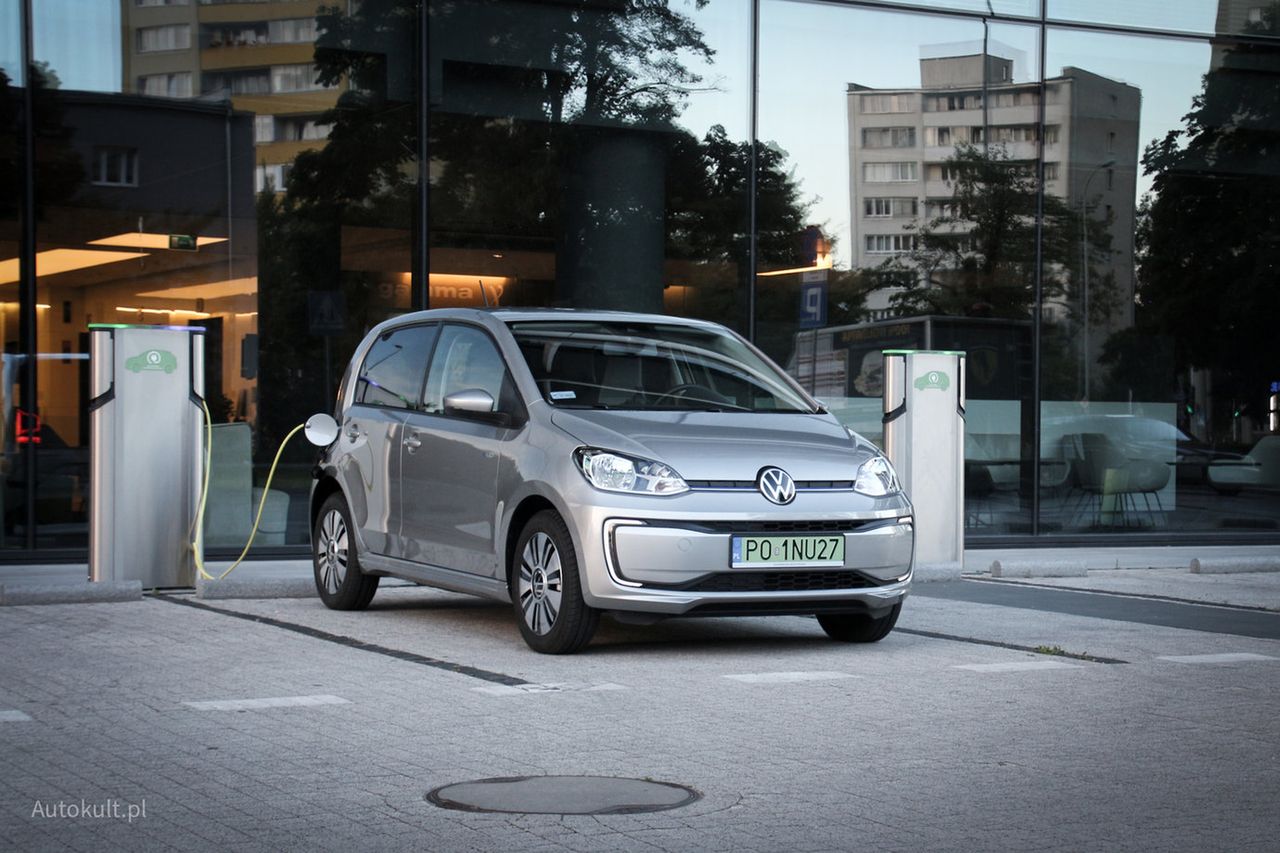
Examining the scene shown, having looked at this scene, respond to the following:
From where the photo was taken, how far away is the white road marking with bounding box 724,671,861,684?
7.64 m

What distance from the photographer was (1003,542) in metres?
16.3

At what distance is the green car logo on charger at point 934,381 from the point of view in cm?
1273

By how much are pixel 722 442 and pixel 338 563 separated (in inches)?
A: 121

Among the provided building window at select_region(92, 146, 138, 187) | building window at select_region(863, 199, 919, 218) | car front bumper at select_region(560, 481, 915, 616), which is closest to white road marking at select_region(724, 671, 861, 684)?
car front bumper at select_region(560, 481, 915, 616)

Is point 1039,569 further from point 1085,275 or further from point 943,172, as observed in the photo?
point 943,172

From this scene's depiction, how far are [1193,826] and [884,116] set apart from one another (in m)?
12.0

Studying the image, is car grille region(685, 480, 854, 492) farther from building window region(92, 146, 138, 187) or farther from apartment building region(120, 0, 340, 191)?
building window region(92, 146, 138, 187)

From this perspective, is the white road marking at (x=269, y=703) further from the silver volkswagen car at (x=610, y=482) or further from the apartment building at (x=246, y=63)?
the apartment building at (x=246, y=63)

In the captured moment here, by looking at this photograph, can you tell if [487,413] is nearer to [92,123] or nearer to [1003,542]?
[92,123]

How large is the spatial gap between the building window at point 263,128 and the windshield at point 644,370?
526cm

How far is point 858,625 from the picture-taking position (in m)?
8.94

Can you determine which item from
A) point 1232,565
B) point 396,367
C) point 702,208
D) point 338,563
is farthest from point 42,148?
point 1232,565

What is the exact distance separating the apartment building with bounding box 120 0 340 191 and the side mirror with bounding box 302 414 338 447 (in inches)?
156

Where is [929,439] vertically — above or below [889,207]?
below
